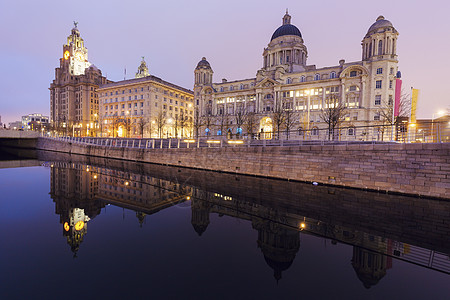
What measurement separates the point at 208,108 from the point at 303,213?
2512 inches

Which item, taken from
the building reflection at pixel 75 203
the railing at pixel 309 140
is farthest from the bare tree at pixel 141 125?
the building reflection at pixel 75 203

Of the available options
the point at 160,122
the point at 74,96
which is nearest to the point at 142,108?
the point at 160,122

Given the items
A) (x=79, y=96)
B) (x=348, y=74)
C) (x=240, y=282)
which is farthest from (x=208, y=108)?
(x=79, y=96)

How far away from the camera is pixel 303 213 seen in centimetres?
985

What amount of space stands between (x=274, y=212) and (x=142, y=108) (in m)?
69.6

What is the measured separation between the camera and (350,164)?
14375mm

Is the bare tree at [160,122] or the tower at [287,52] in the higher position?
the tower at [287,52]

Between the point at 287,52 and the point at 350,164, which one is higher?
the point at 287,52

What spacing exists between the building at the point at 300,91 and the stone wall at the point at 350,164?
69.8ft

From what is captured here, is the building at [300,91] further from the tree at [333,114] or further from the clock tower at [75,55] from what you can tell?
the clock tower at [75,55]

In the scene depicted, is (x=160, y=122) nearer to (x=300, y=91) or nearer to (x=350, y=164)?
(x=300, y=91)

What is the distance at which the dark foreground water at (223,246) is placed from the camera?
482cm

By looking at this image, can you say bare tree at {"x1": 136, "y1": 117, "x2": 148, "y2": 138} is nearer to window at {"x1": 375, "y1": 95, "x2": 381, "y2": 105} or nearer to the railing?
the railing

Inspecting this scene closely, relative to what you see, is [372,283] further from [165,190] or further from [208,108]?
[208,108]
